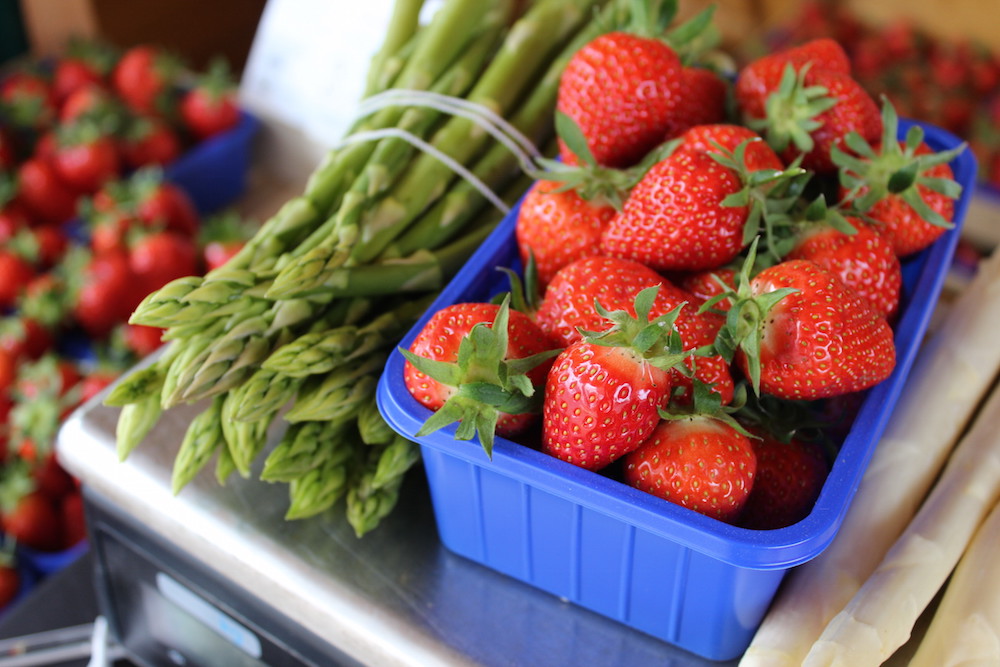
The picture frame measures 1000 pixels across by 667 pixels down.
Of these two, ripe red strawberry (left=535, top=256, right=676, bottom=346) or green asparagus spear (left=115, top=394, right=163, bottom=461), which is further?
green asparagus spear (left=115, top=394, right=163, bottom=461)

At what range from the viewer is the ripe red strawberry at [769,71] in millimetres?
932

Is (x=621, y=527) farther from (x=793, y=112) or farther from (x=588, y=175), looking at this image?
(x=793, y=112)

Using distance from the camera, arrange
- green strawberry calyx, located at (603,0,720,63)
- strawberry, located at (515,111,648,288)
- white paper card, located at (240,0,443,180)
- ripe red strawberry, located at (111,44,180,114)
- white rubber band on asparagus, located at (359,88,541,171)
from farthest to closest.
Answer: ripe red strawberry, located at (111,44,180,114)
white paper card, located at (240,0,443,180)
white rubber band on asparagus, located at (359,88,541,171)
green strawberry calyx, located at (603,0,720,63)
strawberry, located at (515,111,648,288)

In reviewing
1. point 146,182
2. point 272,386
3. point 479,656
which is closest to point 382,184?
point 272,386

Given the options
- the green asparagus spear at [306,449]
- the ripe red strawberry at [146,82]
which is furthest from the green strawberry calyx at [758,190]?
the ripe red strawberry at [146,82]

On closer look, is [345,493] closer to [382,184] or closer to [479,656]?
[479,656]

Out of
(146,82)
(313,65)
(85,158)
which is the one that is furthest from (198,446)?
(146,82)

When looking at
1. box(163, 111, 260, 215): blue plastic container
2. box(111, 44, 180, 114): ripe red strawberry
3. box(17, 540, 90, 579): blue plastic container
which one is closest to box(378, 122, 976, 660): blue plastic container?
box(17, 540, 90, 579): blue plastic container

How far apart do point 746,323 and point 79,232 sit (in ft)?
5.11

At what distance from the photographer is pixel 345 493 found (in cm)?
93

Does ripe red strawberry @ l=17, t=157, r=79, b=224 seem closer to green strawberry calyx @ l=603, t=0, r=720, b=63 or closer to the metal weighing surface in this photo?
the metal weighing surface

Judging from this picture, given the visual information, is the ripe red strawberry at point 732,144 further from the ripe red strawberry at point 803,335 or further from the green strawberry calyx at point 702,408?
the green strawberry calyx at point 702,408

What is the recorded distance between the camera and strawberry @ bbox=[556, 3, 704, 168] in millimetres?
885

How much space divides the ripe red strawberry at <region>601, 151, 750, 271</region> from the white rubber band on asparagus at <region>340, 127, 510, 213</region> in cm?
28
